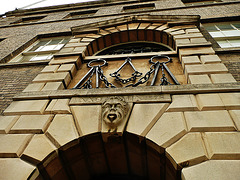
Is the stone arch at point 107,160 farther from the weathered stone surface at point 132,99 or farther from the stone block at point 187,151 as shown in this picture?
the weathered stone surface at point 132,99

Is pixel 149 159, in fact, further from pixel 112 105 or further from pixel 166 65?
pixel 166 65

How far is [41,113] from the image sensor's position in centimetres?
327

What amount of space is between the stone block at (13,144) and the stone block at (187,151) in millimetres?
2177

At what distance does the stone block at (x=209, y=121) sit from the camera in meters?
2.50

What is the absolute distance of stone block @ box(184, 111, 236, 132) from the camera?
250cm

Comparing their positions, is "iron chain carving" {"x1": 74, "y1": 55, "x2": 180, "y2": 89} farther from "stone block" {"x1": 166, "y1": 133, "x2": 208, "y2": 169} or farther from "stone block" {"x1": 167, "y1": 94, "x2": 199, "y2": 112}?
"stone block" {"x1": 166, "y1": 133, "x2": 208, "y2": 169}

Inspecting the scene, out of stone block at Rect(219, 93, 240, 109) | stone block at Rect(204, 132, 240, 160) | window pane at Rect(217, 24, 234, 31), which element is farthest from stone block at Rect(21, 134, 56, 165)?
window pane at Rect(217, 24, 234, 31)

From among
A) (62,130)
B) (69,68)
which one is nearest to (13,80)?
(69,68)

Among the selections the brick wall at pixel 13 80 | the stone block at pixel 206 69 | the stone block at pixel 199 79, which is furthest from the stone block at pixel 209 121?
the brick wall at pixel 13 80

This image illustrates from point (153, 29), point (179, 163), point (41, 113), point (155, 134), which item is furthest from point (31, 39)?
point (179, 163)

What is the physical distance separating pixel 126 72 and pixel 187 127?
2.43 meters

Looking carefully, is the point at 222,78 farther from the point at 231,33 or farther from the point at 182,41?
the point at 231,33

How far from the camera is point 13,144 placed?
274 centimetres

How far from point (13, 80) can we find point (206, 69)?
16.4 feet
